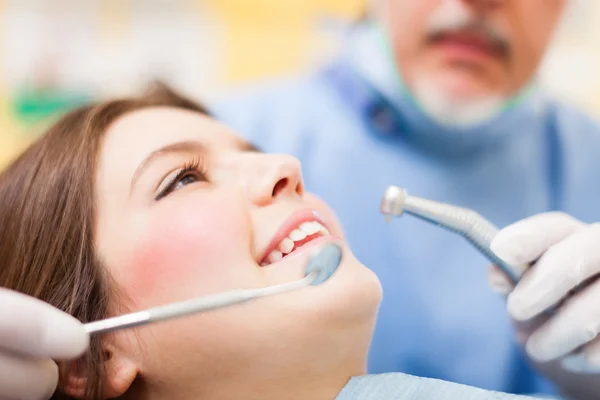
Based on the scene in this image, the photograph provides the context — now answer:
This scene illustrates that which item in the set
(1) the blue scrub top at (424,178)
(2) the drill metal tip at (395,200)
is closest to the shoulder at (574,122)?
(1) the blue scrub top at (424,178)

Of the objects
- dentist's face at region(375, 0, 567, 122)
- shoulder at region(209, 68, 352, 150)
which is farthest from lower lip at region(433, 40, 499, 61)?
shoulder at region(209, 68, 352, 150)

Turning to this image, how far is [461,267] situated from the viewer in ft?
3.05

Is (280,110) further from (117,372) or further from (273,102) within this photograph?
(117,372)

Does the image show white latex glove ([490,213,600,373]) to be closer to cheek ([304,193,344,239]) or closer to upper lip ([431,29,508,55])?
cheek ([304,193,344,239])

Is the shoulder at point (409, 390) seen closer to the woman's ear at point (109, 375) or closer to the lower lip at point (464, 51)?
the woman's ear at point (109, 375)

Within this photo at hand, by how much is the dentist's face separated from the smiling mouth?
0.42 m

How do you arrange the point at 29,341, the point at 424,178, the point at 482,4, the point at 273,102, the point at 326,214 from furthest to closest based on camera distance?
1. the point at 273,102
2. the point at 424,178
3. the point at 482,4
4. the point at 326,214
5. the point at 29,341

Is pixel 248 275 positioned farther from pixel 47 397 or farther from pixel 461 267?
pixel 461 267

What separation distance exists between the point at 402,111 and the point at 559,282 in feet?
1.57

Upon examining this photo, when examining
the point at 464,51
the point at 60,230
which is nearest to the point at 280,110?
the point at 464,51

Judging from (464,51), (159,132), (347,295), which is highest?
(464,51)

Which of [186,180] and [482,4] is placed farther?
[482,4]

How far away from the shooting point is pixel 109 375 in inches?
24.5

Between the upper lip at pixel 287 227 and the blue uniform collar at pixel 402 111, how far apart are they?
0.43 metres
